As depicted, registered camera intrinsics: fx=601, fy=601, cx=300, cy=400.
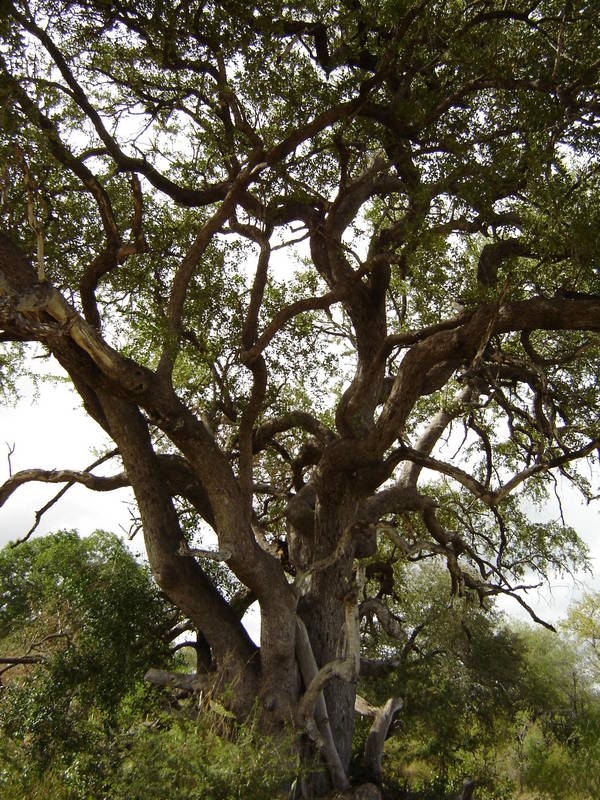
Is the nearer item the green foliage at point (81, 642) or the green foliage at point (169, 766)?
the green foliage at point (169, 766)

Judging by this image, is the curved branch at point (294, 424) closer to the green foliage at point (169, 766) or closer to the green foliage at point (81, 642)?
the green foliage at point (81, 642)

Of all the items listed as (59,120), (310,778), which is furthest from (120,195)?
(310,778)

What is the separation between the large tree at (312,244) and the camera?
698cm

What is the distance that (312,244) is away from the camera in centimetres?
1037

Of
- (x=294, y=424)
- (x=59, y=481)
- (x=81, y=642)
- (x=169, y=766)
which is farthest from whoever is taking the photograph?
(x=294, y=424)

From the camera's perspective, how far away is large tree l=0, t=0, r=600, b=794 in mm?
6980

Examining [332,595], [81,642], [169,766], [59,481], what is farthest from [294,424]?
[169,766]

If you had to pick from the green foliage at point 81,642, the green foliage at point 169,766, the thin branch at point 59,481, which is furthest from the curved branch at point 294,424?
the green foliage at point 169,766

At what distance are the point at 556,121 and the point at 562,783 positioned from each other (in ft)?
47.2

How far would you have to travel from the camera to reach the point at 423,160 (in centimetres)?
852

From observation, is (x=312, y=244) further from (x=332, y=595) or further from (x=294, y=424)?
(x=332, y=595)

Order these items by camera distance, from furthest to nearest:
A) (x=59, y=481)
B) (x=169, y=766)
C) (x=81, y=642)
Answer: (x=81, y=642), (x=59, y=481), (x=169, y=766)

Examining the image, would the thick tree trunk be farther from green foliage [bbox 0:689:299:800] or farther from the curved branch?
green foliage [bbox 0:689:299:800]

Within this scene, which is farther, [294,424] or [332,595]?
[294,424]
